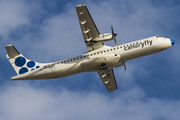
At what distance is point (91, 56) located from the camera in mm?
35031

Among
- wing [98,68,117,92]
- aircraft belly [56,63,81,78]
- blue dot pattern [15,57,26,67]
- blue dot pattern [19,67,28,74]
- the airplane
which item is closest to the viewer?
the airplane

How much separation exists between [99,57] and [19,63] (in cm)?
1101

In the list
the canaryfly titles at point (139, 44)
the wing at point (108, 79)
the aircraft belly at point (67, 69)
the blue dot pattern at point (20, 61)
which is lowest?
the wing at point (108, 79)

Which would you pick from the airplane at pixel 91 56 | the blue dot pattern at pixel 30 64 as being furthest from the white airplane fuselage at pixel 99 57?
the blue dot pattern at pixel 30 64

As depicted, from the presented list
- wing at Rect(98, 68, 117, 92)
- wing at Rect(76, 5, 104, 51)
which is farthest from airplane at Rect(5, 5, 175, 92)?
wing at Rect(98, 68, 117, 92)

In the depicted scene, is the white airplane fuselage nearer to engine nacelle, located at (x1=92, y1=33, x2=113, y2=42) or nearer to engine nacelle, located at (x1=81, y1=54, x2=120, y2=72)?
engine nacelle, located at (x1=81, y1=54, x2=120, y2=72)

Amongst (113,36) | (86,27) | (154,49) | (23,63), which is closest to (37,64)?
(23,63)

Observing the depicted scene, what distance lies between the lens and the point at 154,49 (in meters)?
34.7

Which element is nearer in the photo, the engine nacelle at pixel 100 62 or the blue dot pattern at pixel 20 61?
the engine nacelle at pixel 100 62

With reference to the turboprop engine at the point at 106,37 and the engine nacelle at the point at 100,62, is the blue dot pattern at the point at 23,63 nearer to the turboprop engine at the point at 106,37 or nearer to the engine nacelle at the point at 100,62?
the engine nacelle at the point at 100,62

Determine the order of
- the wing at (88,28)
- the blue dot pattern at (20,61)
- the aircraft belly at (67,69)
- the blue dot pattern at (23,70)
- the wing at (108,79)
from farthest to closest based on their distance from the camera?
the wing at (108,79) → the blue dot pattern at (20,61) → the blue dot pattern at (23,70) → the aircraft belly at (67,69) → the wing at (88,28)

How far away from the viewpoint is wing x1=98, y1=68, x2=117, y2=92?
38934 mm

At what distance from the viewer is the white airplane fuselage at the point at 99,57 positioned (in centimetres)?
3359

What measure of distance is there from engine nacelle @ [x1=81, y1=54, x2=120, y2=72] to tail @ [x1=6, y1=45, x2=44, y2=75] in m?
6.30
